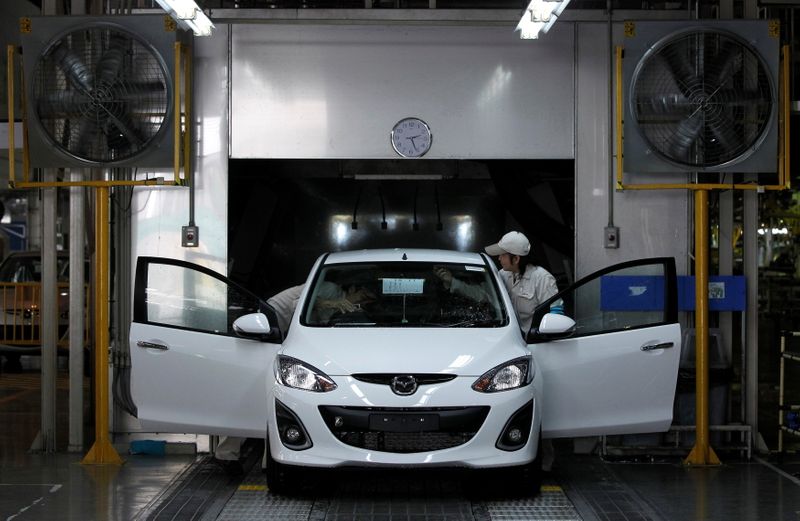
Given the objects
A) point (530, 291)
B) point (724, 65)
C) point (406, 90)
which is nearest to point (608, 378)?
point (530, 291)

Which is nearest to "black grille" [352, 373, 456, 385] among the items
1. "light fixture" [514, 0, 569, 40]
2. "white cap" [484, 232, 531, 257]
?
"white cap" [484, 232, 531, 257]

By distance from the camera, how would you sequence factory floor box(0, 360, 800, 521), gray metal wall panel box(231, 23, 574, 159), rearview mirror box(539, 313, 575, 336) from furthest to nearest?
1. gray metal wall panel box(231, 23, 574, 159)
2. rearview mirror box(539, 313, 575, 336)
3. factory floor box(0, 360, 800, 521)

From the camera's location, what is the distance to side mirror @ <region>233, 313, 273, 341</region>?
6.76 m

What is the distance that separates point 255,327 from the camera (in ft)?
22.2

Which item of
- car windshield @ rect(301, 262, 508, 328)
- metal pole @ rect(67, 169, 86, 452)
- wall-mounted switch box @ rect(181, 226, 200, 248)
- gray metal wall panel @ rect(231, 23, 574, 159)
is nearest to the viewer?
car windshield @ rect(301, 262, 508, 328)

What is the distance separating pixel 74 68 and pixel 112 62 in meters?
0.28

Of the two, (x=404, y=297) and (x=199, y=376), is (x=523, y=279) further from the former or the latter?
(x=199, y=376)

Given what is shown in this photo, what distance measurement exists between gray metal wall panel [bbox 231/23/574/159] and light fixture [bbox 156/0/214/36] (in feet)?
2.70

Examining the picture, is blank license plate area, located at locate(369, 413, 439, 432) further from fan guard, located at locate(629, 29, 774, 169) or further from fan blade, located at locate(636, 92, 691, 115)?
fan blade, located at locate(636, 92, 691, 115)

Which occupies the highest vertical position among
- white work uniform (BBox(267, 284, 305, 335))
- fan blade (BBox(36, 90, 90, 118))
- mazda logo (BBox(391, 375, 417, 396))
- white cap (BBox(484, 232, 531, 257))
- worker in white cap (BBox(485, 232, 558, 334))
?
fan blade (BBox(36, 90, 90, 118))

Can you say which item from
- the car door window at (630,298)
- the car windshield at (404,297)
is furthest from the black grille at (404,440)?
the car door window at (630,298)

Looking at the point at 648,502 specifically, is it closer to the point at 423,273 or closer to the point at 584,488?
the point at 584,488

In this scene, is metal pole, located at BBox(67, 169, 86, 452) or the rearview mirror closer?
the rearview mirror

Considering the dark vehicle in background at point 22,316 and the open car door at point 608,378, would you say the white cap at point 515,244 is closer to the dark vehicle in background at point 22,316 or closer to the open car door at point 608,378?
the open car door at point 608,378
